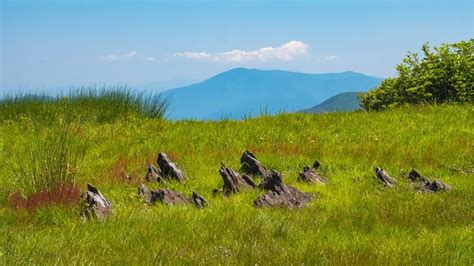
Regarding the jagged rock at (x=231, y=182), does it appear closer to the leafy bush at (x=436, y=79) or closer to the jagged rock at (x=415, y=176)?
the jagged rock at (x=415, y=176)

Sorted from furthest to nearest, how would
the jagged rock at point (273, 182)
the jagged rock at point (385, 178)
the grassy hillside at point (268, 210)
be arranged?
the jagged rock at point (385, 178) < the jagged rock at point (273, 182) < the grassy hillside at point (268, 210)

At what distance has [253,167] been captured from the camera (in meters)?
11.6

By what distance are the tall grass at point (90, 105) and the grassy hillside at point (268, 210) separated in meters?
3.82

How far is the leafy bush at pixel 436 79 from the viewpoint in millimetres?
26047

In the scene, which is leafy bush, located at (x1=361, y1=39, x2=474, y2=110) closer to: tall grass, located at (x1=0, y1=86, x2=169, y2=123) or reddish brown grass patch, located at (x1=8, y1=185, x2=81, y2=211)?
tall grass, located at (x1=0, y1=86, x2=169, y2=123)

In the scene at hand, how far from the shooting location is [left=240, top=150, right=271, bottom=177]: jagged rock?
11.5 m

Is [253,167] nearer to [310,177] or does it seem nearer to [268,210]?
[310,177]

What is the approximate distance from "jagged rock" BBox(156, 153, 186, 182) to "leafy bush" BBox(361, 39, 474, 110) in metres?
16.1

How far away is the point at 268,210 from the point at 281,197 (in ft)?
1.95

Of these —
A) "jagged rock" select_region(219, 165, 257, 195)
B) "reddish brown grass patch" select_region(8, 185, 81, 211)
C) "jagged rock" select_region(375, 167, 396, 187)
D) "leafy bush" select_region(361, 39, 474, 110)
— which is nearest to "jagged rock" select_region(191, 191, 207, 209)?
"jagged rock" select_region(219, 165, 257, 195)

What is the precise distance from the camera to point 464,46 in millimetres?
27859

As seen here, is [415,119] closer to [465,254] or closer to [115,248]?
[465,254]

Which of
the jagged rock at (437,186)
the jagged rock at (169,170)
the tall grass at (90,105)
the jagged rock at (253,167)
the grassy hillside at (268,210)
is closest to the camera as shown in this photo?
the grassy hillside at (268,210)

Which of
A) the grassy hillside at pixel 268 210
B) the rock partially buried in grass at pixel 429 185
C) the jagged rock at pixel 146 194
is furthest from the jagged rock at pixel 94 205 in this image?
the rock partially buried in grass at pixel 429 185
